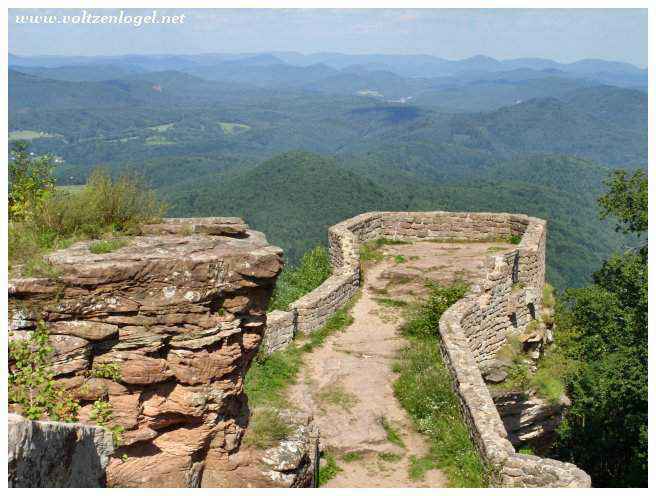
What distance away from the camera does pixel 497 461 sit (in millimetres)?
A: 8320

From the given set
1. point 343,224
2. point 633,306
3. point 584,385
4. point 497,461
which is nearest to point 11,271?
point 497,461

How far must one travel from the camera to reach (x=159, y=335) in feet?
21.2

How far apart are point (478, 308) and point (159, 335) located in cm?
855

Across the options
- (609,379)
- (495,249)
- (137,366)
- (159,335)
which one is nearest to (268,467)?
(137,366)

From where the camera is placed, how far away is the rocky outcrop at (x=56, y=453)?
3.96 m

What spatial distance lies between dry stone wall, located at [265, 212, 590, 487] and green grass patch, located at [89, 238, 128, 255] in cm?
530

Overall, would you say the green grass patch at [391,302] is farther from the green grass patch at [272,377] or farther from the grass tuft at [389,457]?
the grass tuft at [389,457]

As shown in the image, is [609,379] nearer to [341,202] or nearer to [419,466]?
[419,466]

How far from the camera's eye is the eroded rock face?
6.16 metres

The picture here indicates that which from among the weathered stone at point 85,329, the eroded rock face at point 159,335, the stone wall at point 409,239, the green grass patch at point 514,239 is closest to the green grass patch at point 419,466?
the eroded rock face at point 159,335

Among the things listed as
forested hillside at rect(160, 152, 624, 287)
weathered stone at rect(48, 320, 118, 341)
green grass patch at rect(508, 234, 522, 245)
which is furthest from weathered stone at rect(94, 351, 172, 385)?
forested hillside at rect(160, 152, 624, 287)

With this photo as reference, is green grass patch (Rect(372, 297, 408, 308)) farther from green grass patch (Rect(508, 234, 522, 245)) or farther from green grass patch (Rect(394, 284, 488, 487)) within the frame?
green grass patch (Rect(508, 234, 522, 245))

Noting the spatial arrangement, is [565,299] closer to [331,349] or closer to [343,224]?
[343,224]

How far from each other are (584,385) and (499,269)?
497 cm
